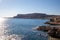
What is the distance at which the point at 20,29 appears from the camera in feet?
10.1

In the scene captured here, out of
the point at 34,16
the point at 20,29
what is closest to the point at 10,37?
the point at 20,29

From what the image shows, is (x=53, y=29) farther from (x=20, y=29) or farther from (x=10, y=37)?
(x=10, y=37)

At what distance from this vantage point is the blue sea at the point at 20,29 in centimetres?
294

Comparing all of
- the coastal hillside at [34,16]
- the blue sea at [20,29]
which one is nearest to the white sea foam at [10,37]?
the blue sea at [20,29]

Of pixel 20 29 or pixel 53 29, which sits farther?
pixel 20 29

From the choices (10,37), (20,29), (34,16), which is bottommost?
(10,37)

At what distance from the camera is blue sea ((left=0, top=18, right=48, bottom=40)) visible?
2939 millimetres

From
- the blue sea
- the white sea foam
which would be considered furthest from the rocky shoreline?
the white sea foam

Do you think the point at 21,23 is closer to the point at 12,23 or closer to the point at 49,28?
the point at 12,23

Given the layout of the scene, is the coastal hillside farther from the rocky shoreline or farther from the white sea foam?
the white sea foam

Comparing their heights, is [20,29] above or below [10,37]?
above

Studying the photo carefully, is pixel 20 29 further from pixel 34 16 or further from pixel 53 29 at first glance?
pixel 53 29

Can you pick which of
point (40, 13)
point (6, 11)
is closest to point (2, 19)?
point (6, 11)

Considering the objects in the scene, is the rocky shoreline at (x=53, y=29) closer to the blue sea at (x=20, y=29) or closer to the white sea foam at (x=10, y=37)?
the blue sea at (x=20, y=29)
